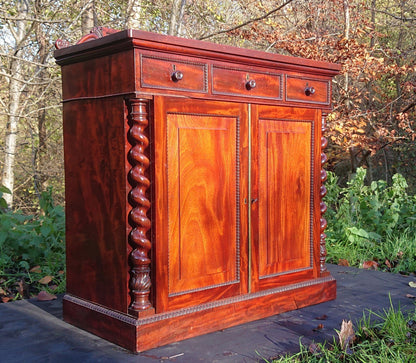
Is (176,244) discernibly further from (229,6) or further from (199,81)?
(229,6)

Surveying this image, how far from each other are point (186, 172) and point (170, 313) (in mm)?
768

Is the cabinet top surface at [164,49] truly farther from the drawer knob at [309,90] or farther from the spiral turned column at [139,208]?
the spiral turned column at [139,208]

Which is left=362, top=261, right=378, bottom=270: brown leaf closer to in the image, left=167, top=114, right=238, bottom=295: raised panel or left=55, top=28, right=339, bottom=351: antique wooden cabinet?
left=55, top=28, right=339, bottom=351: antique wooden cabinet

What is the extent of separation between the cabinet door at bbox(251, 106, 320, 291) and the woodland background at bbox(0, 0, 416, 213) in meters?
3.81

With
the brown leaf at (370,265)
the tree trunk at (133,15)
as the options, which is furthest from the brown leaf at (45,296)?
the tree trunk at (133,15)

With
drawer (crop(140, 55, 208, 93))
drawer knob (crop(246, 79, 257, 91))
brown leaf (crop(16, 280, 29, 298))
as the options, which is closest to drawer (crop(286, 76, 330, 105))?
drawer knob (crop(246, 79, 257, 91))

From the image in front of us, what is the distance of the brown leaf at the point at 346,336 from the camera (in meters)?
2.66

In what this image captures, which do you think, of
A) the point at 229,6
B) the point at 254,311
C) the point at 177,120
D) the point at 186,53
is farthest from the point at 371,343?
the point at 229,6

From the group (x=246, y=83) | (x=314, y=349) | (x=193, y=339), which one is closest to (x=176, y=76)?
(x=246, y=83)

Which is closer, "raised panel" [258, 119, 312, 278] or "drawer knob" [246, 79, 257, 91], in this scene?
"drawer knob" [246, 79, 257, 91]

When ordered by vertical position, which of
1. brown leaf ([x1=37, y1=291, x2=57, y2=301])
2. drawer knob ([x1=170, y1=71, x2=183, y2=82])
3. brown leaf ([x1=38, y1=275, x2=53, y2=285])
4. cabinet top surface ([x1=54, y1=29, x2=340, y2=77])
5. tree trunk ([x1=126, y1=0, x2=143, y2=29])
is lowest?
brown leaf ([x1=37, y1=291, x2=57, y2=301])

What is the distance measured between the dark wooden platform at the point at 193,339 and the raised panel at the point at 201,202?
331 mm

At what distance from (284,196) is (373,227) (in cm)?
247

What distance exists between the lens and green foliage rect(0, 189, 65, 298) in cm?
404
